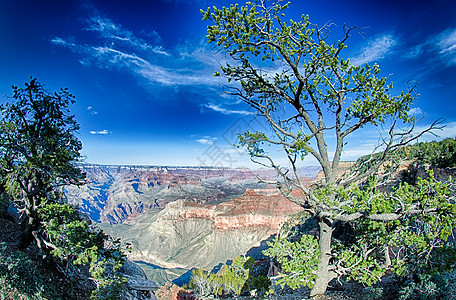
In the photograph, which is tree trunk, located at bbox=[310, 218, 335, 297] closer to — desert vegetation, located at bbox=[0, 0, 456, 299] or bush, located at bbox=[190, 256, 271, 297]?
desert vegetation, located at bbox=[0, 0, 456, 299]

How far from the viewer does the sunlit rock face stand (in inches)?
3442

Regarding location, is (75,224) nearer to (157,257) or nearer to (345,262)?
(345,262)

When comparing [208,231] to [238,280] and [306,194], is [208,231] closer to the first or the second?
[238,280]

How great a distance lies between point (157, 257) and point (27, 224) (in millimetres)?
107982

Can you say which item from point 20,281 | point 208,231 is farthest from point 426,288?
point 208,231

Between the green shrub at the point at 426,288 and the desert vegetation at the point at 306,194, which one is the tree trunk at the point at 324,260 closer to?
the desert vegetation at the point at 306,194

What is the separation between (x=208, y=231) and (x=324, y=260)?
346ft

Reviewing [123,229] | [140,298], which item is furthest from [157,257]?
[140,298]

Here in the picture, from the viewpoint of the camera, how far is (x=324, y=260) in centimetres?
465

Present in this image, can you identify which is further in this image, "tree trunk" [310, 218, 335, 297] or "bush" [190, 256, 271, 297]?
"bush" [190, 256, 271, 297]

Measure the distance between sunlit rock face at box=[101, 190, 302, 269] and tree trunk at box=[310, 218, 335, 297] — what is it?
259 feet

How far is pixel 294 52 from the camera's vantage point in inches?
157

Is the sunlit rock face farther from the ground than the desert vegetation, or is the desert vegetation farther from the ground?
the desert vegetation

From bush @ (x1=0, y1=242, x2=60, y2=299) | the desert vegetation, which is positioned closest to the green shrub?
the desert vegetation
